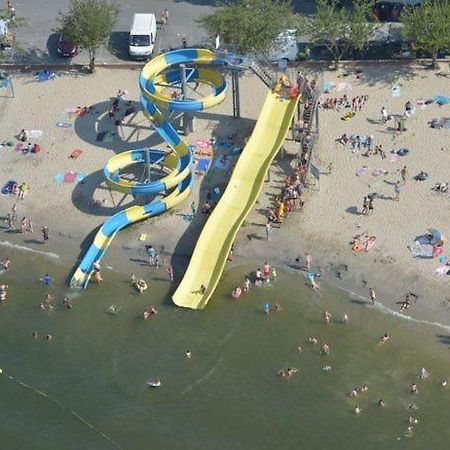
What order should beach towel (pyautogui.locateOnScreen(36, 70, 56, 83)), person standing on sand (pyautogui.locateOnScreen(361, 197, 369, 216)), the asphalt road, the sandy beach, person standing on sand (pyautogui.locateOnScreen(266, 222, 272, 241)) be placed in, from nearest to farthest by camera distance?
the sandy beach → person standing on sand (pyautogui.locateOnScreen(266, 222, 272, 241)) → person standing on sand (pyautogui.locateOnScreen(361, 197, 369, 216)) → beach towel (pyautogui.locateOnScreen(36, 70, 56, 83)) → the asphalt road

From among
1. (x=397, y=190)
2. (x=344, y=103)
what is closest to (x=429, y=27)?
(x=344, y=103)

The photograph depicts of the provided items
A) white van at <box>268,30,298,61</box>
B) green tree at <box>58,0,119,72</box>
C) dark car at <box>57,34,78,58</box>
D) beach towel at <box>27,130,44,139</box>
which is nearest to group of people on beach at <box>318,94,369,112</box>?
white van at <box>268,30,298,61</box>

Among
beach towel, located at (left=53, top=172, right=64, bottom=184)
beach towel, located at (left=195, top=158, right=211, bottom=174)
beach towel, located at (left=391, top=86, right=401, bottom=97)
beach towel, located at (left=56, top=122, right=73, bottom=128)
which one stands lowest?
beach towel, located at (left=53, top=172, right=64, bottom=184)

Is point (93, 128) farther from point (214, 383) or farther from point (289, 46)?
point (214, 383)

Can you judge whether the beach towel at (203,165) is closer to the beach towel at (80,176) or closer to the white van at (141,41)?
the beach towel at (80,176)

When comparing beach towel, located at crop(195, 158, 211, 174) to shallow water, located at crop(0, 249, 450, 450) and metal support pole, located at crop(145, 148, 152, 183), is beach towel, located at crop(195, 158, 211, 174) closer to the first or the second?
metal support pole, located at crop(145, 148, 152, 183)

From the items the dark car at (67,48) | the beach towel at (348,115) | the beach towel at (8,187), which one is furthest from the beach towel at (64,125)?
the beach towel at (348,115)
